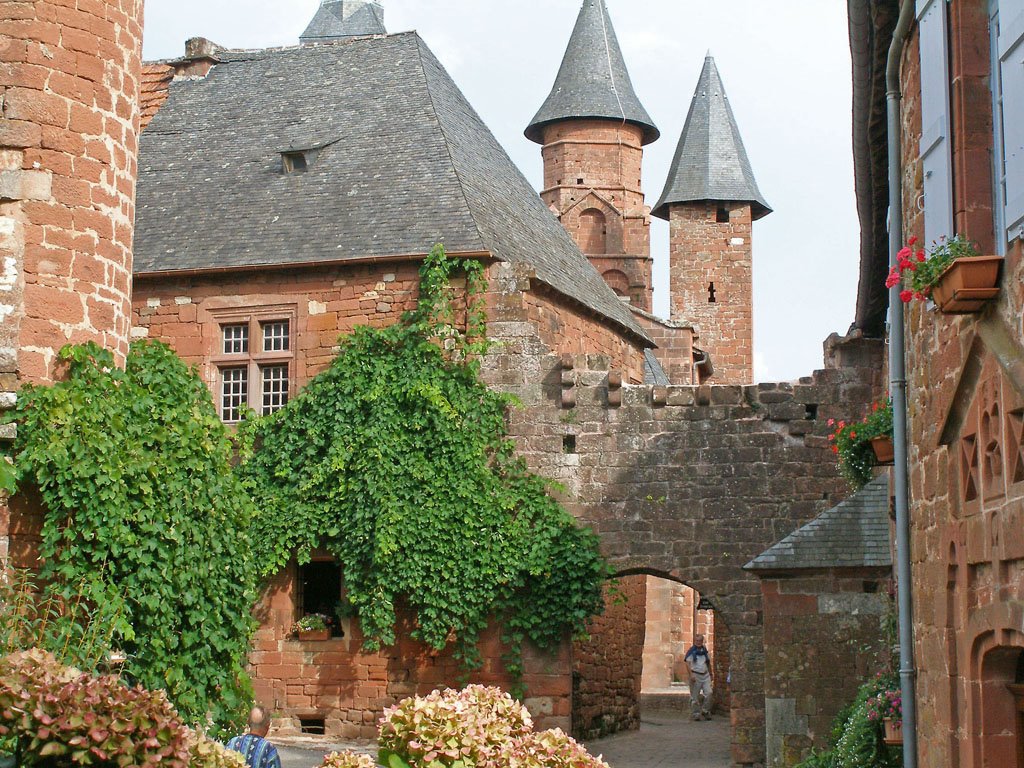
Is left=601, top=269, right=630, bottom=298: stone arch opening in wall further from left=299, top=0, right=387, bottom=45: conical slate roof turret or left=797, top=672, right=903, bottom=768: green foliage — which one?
left=797, top=672, right=903, bottom=768: green foliage

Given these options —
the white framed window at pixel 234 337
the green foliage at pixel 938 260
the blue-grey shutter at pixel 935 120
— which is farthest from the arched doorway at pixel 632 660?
the green foliage at pixel 938 260

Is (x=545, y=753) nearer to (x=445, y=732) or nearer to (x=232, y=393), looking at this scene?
(x=445, y=732)

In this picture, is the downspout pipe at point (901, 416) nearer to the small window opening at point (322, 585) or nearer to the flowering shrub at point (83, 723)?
the flowering shrub at point (83, 723)

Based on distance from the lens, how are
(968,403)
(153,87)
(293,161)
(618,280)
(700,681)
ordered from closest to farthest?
(968,403) → (293,161) → (153,87) → (700,681) → (618,280)

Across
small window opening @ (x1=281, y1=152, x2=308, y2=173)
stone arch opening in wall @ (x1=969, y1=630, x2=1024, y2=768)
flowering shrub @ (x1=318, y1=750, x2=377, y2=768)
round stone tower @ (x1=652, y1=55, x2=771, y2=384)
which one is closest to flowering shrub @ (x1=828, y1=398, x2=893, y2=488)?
stone arch opening in wall @ (x1=969, y1=630, x2=1024, y2=768)

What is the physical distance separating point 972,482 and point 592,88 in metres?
32.6

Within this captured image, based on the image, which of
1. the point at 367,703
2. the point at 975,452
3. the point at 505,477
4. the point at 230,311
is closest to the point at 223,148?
the point at 230,311

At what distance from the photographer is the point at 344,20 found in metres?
39.4

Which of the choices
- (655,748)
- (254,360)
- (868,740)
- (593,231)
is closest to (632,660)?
(655,748)

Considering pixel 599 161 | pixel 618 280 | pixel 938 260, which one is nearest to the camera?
pixel 938 260

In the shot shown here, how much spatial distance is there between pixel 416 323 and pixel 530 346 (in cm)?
123

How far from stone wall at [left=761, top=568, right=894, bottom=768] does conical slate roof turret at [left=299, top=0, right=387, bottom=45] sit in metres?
28.0

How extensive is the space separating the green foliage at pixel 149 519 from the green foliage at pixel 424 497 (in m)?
3.56

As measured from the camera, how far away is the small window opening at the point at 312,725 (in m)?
16.3
